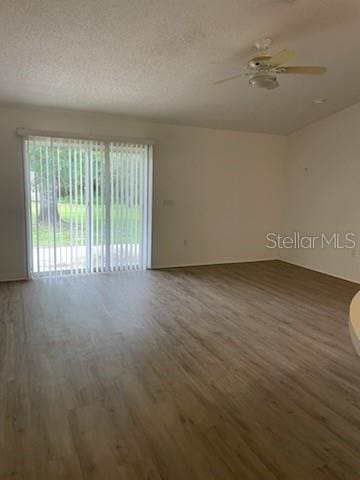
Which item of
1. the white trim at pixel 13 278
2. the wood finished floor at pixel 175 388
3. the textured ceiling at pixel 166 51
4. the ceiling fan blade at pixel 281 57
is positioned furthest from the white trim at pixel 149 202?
the ceiling fan blade at pixel 281 57

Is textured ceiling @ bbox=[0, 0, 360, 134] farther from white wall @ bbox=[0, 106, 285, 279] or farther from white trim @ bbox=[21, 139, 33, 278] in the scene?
white trim @ bbox=[21, 139, 33, 278]

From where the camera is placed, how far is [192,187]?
618cm

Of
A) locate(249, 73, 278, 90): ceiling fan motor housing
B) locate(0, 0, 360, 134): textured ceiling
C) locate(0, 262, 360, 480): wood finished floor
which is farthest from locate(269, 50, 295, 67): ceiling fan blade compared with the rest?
locate(0, 262, 360, 480): wood finished floor

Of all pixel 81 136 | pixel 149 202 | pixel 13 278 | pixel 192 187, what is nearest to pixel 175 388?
pixel 13 278

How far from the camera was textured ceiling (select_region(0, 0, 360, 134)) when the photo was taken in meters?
2.85

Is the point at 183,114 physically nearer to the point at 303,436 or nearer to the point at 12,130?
the point at 12,130

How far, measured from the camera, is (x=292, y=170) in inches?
266

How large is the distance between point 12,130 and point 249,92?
10.9 feet

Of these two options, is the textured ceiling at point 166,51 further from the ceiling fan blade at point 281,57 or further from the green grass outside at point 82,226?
the green grass outside at point 82,226

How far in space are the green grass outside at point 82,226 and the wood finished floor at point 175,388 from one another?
1057 millimetres

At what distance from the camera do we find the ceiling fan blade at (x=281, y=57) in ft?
9.37

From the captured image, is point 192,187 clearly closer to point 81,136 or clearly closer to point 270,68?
point 81,136

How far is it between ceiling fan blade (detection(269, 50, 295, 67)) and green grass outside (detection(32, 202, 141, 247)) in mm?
3284

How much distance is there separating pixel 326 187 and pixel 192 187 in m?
2.32
